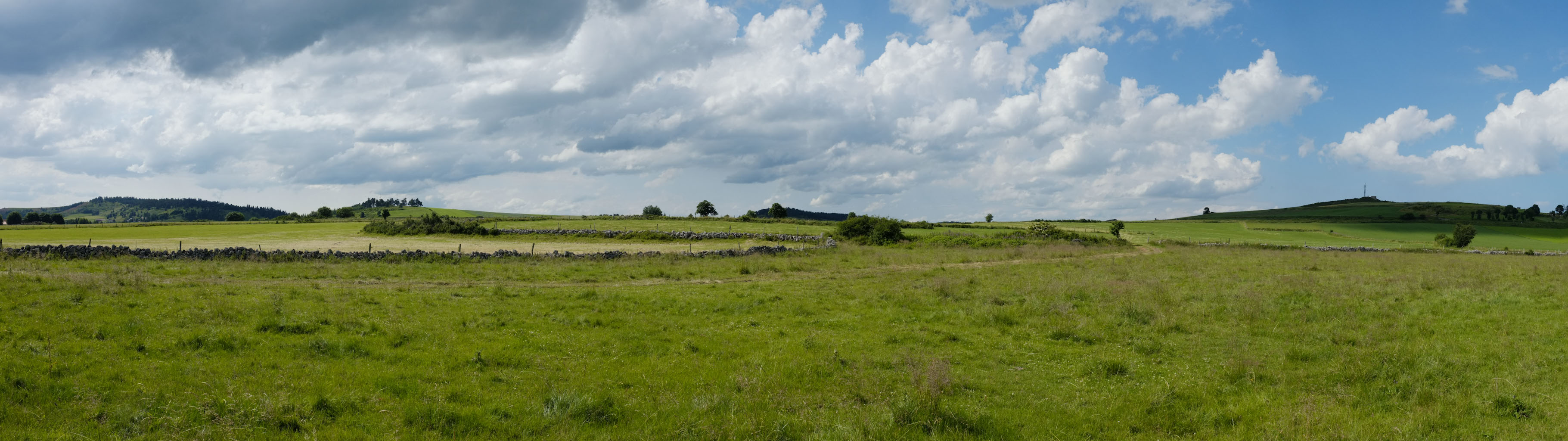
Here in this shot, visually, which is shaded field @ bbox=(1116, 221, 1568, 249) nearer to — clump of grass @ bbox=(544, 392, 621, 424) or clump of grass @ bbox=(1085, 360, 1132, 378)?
clump of grass @ bbox=(1085, 360, 1132, 378)

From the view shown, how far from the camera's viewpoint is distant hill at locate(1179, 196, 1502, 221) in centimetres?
13050

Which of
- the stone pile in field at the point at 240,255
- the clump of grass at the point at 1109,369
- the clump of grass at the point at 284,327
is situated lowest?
the clump of grass at the point at 1109,369

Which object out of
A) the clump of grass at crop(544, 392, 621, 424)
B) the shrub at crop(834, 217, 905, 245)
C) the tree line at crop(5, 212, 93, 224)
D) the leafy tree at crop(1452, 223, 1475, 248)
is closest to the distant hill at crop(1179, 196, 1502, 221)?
the leafy tree at crop(1452, 223, 1475, 248)

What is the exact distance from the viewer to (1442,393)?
988 centimetres

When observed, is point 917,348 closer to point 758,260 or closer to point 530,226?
point 758,260

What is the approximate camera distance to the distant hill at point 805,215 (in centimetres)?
11025

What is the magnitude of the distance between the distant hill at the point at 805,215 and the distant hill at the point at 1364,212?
85.2m

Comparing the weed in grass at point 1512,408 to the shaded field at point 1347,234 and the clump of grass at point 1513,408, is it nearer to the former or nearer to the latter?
the clump of grass at point 1513,408

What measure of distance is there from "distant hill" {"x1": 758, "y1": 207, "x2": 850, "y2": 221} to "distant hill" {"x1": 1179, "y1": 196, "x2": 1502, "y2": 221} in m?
85.2

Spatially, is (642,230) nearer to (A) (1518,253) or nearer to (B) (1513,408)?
(B) (1513,408)

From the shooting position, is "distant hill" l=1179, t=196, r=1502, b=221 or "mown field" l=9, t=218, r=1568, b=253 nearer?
"mown field" l=9, t=218, r=1568, b=253

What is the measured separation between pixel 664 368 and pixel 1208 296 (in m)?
18.5

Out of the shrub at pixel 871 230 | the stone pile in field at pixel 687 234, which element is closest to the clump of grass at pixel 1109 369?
the shrub at pixel 871 230

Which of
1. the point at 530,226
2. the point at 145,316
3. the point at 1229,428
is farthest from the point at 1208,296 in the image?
the point at 530,226
